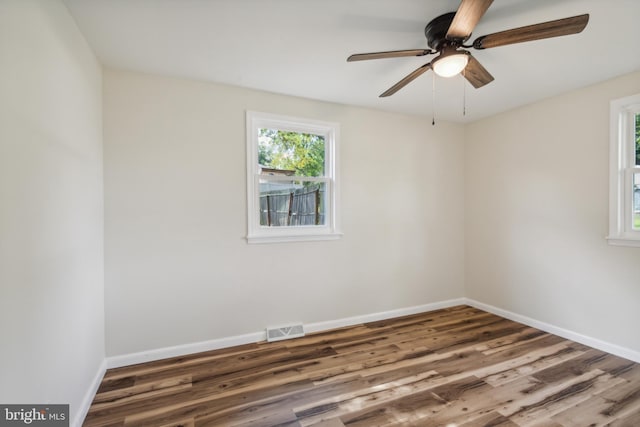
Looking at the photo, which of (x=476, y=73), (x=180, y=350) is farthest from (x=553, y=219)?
(x=180, y=350)

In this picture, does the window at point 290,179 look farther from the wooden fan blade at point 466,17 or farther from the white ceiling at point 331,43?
the wooden fan blade at point 466,17

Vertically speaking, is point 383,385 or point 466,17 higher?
point 466,17

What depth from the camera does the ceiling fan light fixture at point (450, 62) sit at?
173 cm

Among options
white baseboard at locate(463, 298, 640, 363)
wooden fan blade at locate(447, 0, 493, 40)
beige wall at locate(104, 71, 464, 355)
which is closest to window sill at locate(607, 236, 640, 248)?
white baseboard at locate(463, 298, 640, 363)

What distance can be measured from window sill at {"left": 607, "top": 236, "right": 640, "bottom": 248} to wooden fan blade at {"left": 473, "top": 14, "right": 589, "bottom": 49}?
6.78 feet

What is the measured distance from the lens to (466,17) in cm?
145

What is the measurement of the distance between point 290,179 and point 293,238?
63 cm

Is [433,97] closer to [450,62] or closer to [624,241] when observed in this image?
[450,62]

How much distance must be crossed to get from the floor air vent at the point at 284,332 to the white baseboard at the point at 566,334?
2460mm

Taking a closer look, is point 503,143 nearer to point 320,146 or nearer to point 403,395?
point 320,146

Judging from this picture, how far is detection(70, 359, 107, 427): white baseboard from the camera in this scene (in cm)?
173

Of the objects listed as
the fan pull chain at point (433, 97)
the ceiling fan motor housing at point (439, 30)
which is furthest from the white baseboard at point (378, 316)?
the ceiling fan motor housing at point (439, 30)

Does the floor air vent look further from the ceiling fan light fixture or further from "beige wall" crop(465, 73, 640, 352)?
the ceiling fan light fixture

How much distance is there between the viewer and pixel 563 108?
9.62 ft
